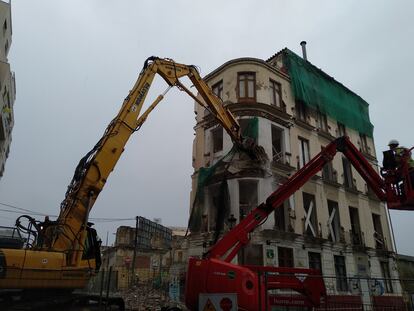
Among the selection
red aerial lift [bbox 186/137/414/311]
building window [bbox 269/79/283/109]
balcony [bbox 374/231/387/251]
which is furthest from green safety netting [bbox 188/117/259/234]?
balcony [bbox 374/231/387/251]

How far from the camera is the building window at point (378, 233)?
88.1 ft

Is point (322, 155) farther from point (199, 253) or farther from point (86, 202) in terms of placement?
point (199, 253)

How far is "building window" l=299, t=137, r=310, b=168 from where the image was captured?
24.2 meters

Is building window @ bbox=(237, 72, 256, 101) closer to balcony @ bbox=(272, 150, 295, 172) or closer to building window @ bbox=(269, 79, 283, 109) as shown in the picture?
building window @ bbox=(269, 79, 283, 109)

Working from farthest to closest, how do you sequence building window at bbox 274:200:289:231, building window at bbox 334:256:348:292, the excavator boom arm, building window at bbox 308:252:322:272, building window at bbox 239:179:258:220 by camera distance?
building window at bbox 334:256:348:292 → building window at bbox 308:252:322:272 → building window at bbox 274:200:289:231 → building window at bbox 239:179:258:220 → the excavator boom arm

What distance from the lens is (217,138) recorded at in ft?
79.2

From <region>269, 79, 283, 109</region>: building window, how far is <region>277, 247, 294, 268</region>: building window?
912 cm

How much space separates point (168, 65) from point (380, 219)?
21406 mm

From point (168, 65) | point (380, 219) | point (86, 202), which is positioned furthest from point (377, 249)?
point (86, 202)

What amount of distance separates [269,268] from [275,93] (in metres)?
15.4

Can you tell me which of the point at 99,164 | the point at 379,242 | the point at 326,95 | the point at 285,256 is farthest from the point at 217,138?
the point at 379,242

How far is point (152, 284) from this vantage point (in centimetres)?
2834

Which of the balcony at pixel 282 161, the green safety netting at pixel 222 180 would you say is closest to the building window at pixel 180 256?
the green safety netting at pixel 222 180

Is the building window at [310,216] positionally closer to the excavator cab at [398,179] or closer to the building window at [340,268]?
the building window at [340,268]
